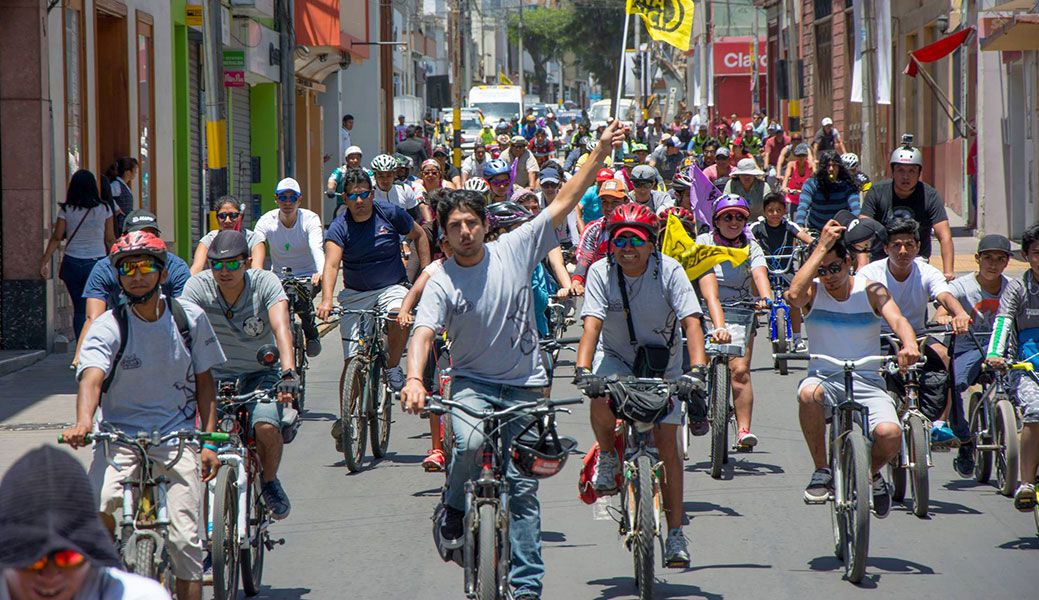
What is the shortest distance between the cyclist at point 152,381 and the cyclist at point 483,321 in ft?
2.96

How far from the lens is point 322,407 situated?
12664 mm

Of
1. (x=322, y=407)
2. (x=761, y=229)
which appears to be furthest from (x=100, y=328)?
(x=761, y=229)

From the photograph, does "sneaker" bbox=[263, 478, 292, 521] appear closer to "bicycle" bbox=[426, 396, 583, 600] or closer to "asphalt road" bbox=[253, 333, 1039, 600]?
"asphalt road" bbox=[253, 333, 1039, 600]

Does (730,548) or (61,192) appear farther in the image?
(61,192)

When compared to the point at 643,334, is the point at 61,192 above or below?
above

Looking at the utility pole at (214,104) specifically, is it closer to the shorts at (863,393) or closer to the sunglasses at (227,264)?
the sunglasses at (227,264)

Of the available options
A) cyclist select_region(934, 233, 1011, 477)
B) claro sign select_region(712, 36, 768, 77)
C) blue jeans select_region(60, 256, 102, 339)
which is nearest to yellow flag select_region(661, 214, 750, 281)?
cyclist select_region(934, 233, 1011, 477)

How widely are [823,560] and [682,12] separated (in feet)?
99.5

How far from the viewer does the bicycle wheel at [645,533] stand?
21.4 ft

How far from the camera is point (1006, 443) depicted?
8484mm

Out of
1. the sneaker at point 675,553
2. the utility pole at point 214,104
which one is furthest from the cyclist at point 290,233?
the sneaker at point 675,553

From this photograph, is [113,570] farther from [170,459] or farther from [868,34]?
[868,34]

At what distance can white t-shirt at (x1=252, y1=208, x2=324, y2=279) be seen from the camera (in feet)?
42.1

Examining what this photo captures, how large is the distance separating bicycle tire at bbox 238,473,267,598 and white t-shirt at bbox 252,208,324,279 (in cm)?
578
